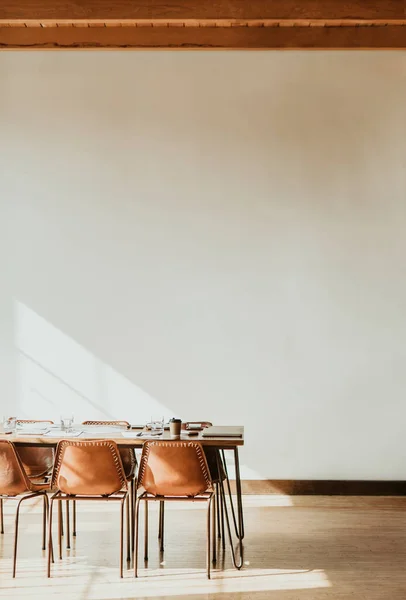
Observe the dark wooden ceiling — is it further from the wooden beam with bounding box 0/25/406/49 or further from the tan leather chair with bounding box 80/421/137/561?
the tan leather chair with bounding box 80/421/137/561

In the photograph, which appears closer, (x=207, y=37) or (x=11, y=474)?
(x=11, y=474)

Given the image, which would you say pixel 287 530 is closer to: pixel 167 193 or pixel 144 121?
pixel 167 193

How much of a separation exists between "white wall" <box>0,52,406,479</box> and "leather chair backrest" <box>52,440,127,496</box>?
2129 millimetres

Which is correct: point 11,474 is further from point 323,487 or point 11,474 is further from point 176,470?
point 323,487

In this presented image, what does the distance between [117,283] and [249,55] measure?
8.04 feet

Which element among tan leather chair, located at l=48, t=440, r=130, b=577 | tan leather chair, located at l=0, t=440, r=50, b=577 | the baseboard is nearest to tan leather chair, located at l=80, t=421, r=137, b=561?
tan leather chair, located at l=48, t=440, r=130, b=577

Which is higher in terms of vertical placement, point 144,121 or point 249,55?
point 249,55

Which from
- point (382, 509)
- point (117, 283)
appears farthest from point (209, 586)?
point (117, 283)

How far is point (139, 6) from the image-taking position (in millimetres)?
6250

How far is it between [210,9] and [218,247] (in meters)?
2.09

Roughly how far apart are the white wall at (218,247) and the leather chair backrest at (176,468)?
2160 millimetres

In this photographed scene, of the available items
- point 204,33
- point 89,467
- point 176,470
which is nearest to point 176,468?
point 176,470

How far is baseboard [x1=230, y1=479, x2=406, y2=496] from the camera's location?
6.52 meters

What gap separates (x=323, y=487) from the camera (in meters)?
6.55
